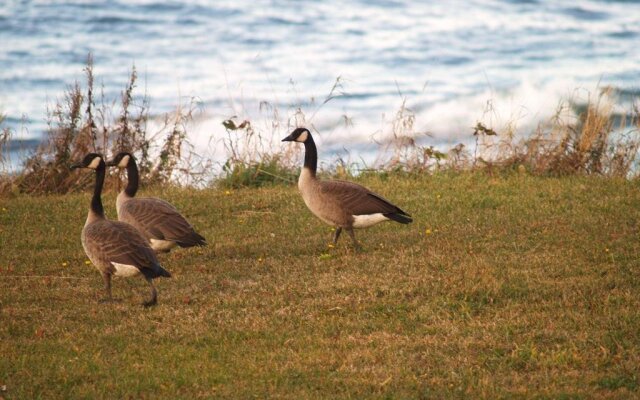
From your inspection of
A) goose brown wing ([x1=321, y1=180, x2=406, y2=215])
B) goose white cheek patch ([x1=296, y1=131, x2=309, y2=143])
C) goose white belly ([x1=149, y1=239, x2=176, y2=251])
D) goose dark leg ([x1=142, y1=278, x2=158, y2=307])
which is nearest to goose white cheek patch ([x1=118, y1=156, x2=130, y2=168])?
goose white belly ([x1=149, y1=239, x2=176, y2=251])

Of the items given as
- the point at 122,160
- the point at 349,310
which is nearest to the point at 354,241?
the point at 349,310

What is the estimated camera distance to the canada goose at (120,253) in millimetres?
9148

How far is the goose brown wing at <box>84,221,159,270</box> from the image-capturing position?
9.18 metres

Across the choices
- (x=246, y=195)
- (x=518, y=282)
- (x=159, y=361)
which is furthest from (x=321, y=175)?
(x=159, y=361)

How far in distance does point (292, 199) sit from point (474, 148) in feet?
13.5

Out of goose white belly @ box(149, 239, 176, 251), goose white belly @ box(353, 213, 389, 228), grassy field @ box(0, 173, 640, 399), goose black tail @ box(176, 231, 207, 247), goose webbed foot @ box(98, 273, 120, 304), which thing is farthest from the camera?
goose white belly @ box(353, 213, 389, 228)

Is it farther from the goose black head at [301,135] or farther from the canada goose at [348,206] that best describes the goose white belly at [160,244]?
the goose black head at [301,135]

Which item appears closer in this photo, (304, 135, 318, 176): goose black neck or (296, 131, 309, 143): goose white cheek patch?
(304, 135, 318, 176): goose black neck

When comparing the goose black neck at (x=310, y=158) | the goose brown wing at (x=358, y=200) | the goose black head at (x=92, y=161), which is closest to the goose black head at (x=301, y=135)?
the goose black neck at (x=310, y=158)

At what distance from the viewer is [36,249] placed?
12047 millimetres

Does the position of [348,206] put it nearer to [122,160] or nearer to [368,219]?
[368,219]

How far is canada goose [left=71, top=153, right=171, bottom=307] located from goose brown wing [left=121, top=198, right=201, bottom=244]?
80 centimetres

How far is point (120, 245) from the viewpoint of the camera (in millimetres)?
9367

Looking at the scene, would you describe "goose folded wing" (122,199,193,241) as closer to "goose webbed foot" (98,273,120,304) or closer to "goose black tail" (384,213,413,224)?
"goose webbed foot" (98,273,120,304)
